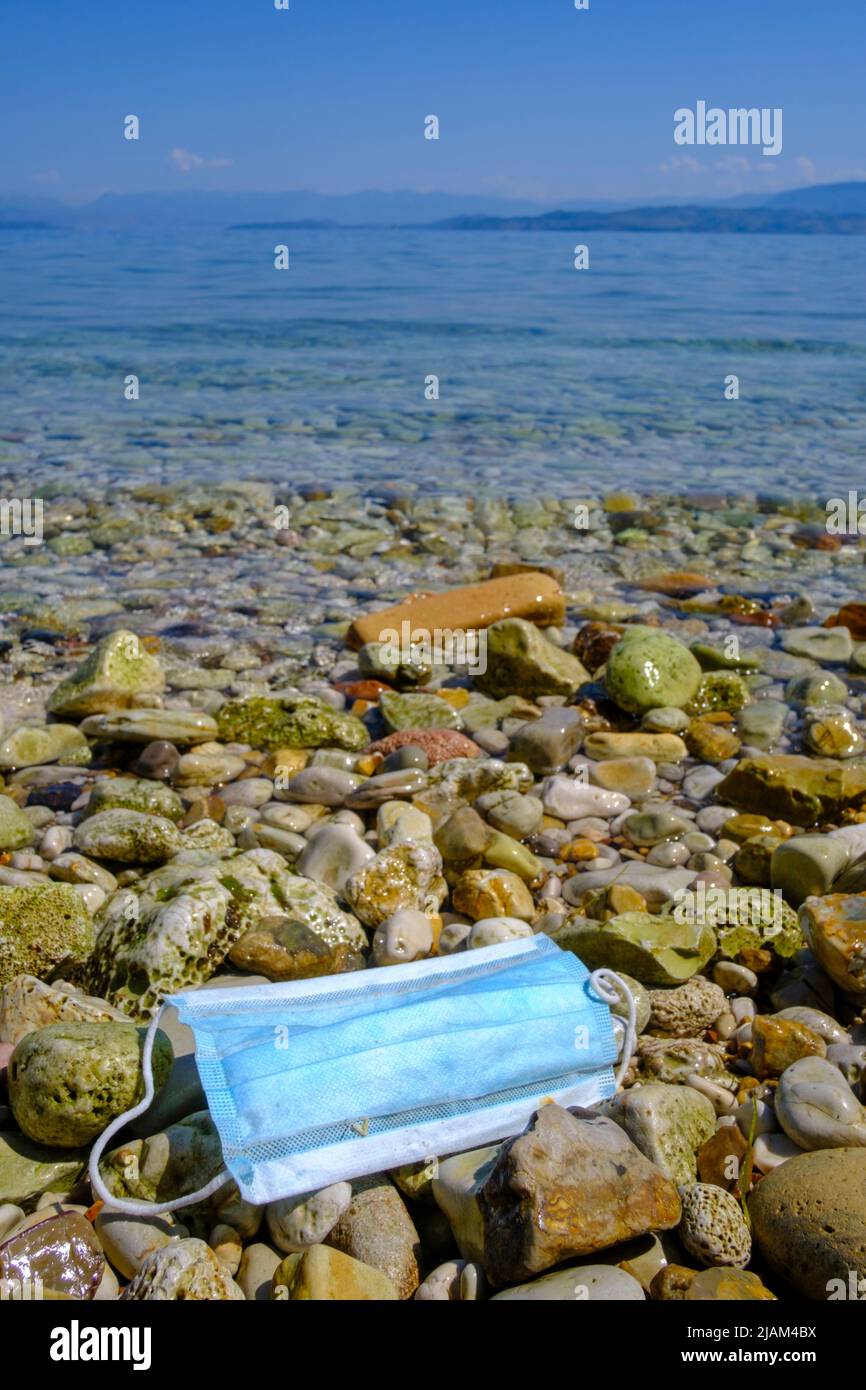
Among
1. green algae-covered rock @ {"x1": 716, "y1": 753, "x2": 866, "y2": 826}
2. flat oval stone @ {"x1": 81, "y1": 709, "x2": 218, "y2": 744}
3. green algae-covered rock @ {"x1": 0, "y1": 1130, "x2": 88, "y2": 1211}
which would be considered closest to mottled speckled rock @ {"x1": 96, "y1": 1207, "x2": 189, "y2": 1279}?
green algae-covered rock @ {"x1": 0, "y1": 1130, "x2": 88, "y2": 1211}

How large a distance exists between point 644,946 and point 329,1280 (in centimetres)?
173

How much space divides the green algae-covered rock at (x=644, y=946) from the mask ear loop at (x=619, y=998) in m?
0.28

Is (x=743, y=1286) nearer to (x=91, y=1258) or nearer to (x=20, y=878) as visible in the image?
(x=91, y=1258)

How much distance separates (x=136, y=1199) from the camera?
3076 mm

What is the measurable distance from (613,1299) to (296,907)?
1990 millimetres

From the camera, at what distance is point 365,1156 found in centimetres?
313

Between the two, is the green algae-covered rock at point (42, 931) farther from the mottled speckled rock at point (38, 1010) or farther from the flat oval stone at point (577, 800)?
the flat oval stone at point (577, 800)

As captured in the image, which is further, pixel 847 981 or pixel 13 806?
pixel 13 806

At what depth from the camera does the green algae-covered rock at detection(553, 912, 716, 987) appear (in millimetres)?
4043

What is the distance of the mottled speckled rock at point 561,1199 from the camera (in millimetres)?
2717

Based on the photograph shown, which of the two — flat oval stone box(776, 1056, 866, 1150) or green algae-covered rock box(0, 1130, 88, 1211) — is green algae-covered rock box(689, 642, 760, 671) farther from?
green algae-covered rock box(0, 1130, 88, 1211)

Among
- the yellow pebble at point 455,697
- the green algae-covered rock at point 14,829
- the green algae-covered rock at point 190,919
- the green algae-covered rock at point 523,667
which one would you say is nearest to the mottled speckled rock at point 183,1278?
the green algae-covered rock at point 190,919

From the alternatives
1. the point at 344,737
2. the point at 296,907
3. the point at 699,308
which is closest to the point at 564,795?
the point at 344,737

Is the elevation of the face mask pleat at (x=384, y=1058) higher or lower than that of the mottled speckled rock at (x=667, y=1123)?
higher
